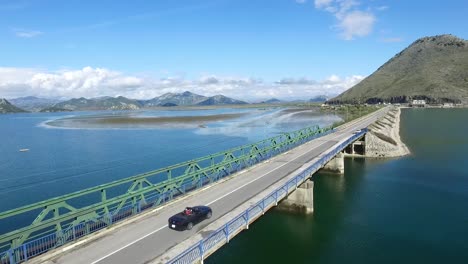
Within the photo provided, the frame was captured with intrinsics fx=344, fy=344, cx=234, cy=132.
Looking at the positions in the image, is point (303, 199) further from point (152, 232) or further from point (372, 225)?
point (152, 232)

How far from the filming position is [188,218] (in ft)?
78.3

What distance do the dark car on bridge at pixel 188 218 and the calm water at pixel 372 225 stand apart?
21.8 feet

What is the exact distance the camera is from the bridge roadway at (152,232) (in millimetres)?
19891

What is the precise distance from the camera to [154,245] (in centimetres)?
2136

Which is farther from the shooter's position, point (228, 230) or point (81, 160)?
point (81, 160)

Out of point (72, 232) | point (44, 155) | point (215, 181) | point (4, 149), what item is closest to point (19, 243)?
point (72, 232)

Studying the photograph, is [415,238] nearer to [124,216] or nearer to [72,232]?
[124,216]

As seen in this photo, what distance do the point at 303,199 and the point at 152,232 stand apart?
21426 millimetres

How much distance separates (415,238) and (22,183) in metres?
53.6

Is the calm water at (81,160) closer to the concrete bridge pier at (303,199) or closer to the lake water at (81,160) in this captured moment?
the lake water at (81,160)

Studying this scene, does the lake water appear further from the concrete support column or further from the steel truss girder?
the concrete support column

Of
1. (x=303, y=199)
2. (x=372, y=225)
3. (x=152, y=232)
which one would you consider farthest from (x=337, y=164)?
(x=152, y=232)

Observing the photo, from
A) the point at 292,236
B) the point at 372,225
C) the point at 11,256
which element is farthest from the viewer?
the point at 372,225

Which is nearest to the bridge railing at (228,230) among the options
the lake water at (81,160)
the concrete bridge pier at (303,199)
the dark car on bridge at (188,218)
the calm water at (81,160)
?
the dark car on bridge at (188,218)
